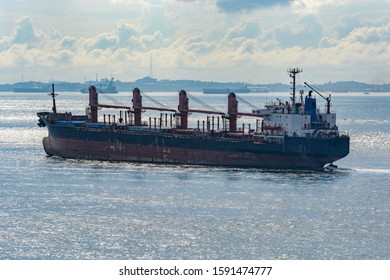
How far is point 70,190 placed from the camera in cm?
7219

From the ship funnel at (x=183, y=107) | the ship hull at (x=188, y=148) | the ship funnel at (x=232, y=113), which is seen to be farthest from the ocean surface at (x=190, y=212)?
the ship funnel at (x=183, y=107)

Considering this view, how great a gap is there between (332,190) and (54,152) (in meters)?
39.3

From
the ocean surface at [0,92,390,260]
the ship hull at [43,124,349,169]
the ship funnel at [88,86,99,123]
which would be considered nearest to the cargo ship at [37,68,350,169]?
the ship hull at [43,124,349,169]

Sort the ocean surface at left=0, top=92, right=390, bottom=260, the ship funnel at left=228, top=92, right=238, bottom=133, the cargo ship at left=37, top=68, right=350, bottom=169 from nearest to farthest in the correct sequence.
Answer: the ocean surface at left=0, top=92, right=390, bottom=260 → the cargo ship at left=37, top=68, right=350, bottom=169 → the ship funnel at left=228, top=92, right=238, bottom=133

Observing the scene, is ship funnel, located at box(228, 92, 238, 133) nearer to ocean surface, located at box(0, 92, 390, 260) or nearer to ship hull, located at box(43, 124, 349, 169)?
ship hull, located at box(43, 124, 349, 169)

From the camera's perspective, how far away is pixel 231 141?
8638 centimetres

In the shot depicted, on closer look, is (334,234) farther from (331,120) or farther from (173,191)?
(331,120)

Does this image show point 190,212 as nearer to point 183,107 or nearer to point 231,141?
point 231,141

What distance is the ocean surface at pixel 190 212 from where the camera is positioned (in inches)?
2039

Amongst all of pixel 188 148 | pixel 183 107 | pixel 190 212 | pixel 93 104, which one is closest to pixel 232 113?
pixel 188 148

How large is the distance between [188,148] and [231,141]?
199 inches

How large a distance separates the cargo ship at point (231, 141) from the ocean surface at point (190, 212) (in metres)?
1.81

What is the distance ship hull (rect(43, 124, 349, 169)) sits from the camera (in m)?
83.2
